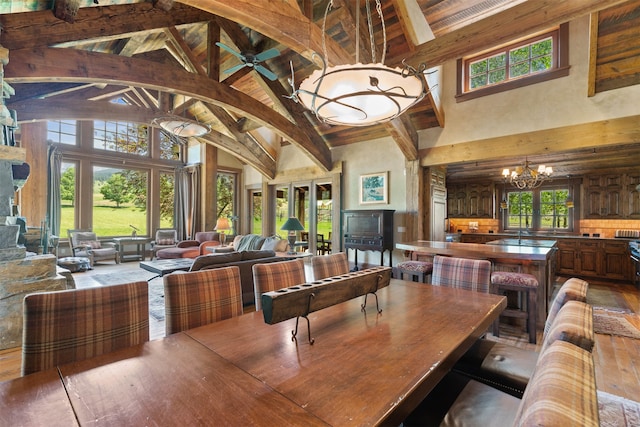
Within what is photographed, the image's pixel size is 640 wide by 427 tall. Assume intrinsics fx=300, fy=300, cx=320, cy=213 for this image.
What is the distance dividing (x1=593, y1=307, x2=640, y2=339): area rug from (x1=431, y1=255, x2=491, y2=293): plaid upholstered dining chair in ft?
5.56

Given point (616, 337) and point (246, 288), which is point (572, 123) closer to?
point (616, 337)

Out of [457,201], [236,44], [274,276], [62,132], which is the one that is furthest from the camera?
[457,201]

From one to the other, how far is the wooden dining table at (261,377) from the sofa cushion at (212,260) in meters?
1.97

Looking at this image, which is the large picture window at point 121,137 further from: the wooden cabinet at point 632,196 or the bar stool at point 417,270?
the wooden cabinet at point 632,196

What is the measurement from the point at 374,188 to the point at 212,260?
159 inches

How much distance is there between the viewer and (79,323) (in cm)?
134

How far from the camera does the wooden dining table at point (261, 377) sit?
0.86 metres

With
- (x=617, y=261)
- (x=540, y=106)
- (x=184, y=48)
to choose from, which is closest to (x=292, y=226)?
(x=184, y=48)

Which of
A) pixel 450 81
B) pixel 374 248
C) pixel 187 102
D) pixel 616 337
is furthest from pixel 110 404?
pixel 187 102

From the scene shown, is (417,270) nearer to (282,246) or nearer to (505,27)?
(505,27)

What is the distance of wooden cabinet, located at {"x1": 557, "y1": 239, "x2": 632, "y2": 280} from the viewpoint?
586 cm

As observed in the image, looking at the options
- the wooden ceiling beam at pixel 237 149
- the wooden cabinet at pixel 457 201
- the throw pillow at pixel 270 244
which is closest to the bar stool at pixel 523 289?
the throw pillow at pixel 270 244

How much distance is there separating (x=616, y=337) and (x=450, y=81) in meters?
4.48

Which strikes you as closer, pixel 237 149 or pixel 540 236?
pixel 540 236
